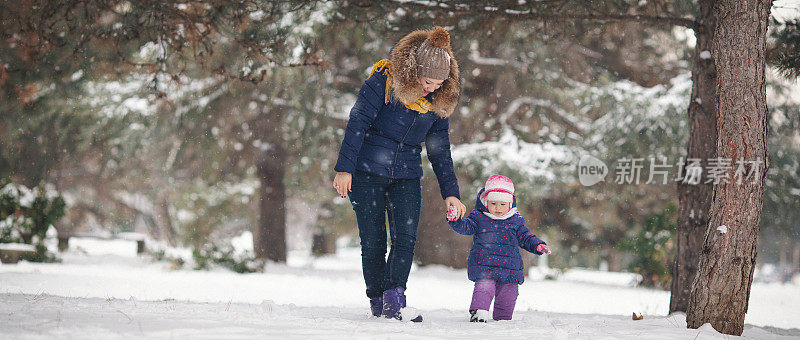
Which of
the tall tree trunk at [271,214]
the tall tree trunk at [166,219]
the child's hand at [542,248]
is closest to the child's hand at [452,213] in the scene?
the child's hand at [542,248]

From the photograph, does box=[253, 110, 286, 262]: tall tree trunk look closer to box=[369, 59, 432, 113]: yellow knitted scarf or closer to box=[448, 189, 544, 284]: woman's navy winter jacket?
box=[448, 189, 544, 284]: woman's navy winter jacket

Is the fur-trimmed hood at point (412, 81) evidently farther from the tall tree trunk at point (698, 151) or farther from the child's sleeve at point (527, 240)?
the tall tree trunk at point (698, 151)

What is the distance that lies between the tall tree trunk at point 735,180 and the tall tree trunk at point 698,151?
144 cm

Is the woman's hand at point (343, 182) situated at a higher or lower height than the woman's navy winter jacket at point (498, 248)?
higher

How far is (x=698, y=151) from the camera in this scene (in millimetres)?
5980

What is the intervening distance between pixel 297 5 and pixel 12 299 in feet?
10.7

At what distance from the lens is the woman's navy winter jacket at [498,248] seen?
182 inches

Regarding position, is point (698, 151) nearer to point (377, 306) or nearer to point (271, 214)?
point (377, 306)

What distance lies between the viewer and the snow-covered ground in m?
3.26

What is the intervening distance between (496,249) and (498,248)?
0.02 meters

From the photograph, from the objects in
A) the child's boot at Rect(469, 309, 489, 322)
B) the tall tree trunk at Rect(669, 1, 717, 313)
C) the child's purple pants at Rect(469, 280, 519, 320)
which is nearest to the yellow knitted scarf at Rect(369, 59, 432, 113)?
the child's purple pants at Rect(469, 280, 519, 320)

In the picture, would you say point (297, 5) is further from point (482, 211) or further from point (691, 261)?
point (691, 261)

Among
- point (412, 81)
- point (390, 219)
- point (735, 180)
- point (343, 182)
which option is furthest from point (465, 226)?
point (735, 180)

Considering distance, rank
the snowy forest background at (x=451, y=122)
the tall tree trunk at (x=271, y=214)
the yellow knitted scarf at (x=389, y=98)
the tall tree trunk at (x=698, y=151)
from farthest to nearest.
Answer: the tall tree trunk at (x=271, y=214) < the snowy forest background at (x=451, y=122) < the tall tree trunk at (x=698, y=151) < the yellow knitted scarf at (x=389, y=98)
